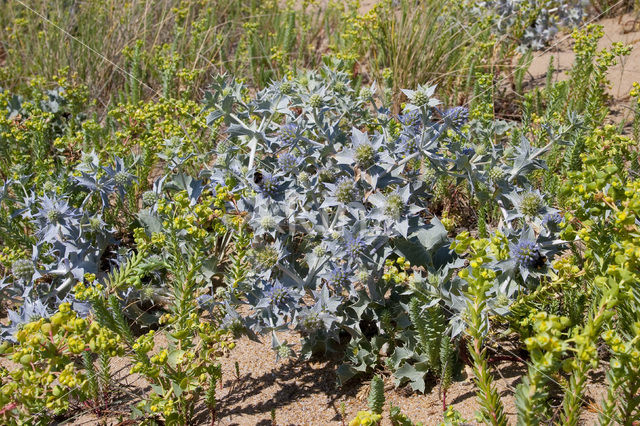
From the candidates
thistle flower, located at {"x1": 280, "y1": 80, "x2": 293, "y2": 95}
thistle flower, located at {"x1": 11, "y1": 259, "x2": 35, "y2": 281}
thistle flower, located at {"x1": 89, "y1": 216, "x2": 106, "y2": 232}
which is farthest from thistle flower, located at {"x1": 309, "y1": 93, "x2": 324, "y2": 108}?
thistle flower, located at {"x1": 11, "y1": 259, "x2": 35, "y2": 281}

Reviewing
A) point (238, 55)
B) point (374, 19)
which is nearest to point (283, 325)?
A: point (374, 19)

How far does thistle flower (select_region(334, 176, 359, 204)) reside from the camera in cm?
252

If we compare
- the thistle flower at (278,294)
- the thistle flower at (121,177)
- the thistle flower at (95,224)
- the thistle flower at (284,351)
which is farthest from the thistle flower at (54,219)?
the thistle flower at (284,351)

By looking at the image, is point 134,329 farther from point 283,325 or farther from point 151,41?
point 151,41

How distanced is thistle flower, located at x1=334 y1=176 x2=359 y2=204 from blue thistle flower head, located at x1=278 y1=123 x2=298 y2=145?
14.9 inches

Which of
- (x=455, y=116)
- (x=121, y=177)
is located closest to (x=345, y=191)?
(x=455, y=116)

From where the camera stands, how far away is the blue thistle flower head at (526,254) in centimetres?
227

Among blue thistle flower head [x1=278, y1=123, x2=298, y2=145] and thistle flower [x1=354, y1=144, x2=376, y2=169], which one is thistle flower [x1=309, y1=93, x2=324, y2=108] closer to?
blue thistle flower head [x1=278, y1=123, x2=298, y2=145]

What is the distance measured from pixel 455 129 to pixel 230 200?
118cm

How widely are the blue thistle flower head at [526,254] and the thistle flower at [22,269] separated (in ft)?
7.27

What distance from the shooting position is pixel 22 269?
284cm

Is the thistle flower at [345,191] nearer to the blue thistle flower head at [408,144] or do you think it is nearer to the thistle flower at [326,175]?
the thistle flower at [326,175]

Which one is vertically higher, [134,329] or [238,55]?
[238,55]

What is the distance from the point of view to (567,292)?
2393 millimetres
